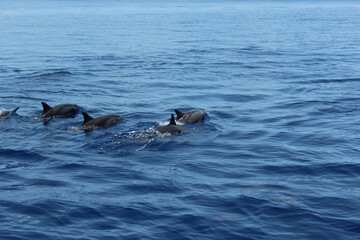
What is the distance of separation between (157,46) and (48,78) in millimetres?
17998

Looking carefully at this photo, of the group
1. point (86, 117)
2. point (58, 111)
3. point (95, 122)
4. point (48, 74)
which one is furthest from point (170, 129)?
point (48, 74)

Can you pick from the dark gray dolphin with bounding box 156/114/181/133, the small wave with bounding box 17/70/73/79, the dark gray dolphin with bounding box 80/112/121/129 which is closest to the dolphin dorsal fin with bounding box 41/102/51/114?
the dark gray dolphin with bounding box 80/112/121/129

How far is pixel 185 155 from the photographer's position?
1584 centimetres

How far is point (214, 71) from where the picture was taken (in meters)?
33.2

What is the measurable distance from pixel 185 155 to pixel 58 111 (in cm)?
651

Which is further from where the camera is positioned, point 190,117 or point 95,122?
point 190,117

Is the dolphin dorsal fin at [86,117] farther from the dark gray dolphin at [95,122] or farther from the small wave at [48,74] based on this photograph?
the small wave at [48,74]

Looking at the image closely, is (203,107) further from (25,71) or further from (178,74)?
(25,71)

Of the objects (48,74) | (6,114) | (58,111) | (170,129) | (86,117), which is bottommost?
(48,74)

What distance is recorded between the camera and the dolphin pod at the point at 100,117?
17.8 meters

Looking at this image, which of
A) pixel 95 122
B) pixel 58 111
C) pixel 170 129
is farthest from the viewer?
pixel 58 111

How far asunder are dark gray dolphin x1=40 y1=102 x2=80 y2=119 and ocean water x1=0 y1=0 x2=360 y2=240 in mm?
482

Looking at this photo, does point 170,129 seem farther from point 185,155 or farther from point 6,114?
point 6,114

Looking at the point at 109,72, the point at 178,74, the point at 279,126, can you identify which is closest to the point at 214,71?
the point at 178,74
